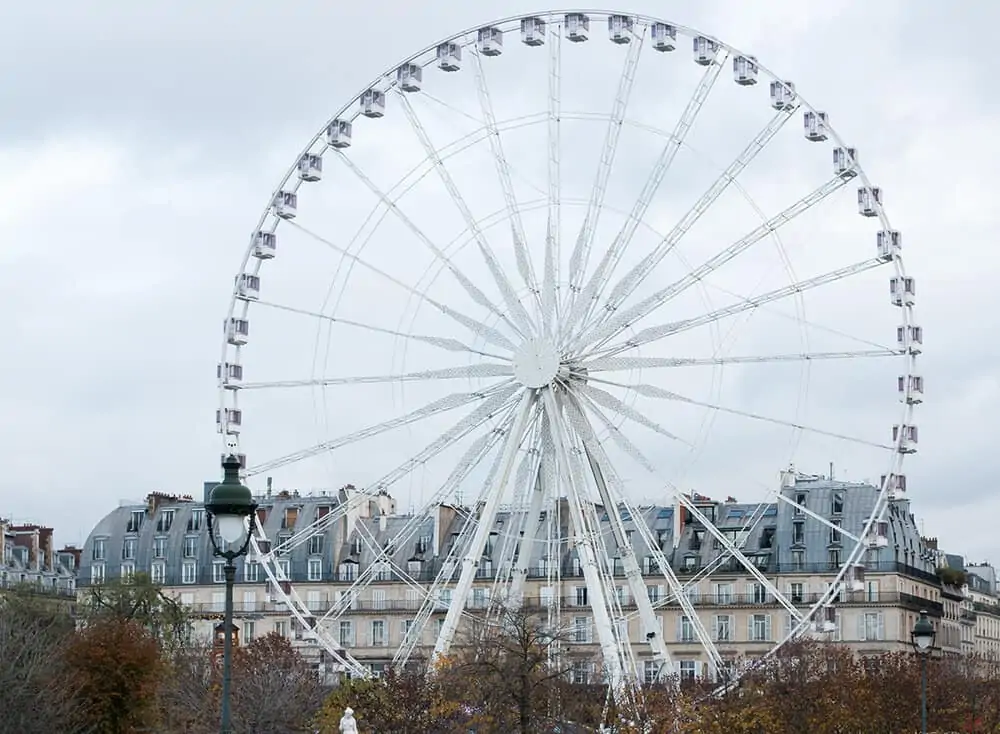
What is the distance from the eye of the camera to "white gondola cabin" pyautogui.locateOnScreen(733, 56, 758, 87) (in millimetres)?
49094

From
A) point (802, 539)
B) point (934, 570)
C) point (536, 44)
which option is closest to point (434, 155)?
point (536, 44)

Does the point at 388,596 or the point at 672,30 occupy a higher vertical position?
the point at 672,30

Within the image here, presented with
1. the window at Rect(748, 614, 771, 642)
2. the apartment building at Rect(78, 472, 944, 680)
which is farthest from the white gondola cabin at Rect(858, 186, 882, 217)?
the window at Rect(748, 614, 771, 642)

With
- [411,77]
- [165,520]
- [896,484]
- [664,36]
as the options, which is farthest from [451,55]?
[165,520]

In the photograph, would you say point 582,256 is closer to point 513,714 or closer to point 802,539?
point 513,714

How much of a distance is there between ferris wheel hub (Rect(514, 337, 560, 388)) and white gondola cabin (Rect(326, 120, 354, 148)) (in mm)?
7916

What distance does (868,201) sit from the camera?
49.0 metres

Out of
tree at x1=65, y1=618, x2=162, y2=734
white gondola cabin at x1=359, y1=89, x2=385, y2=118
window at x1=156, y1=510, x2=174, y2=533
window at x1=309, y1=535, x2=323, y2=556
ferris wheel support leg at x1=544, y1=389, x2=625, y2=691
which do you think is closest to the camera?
ferris wheel support leg at x1=544, y1=389, x2=625, y2=691

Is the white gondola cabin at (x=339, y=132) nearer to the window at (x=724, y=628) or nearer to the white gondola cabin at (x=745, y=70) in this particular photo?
the white gondola cabin at (x=745, y=70)

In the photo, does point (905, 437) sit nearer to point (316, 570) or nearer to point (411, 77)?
point (411, 77)

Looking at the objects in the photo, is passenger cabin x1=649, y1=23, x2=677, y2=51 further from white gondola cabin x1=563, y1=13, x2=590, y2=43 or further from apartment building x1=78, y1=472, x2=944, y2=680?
apartment building x1=78, y1=472, x2=944, y2=680

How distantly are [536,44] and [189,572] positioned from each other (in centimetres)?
4764

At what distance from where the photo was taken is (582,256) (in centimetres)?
4662

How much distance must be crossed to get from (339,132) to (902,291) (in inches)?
519
